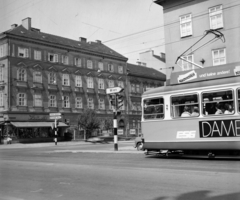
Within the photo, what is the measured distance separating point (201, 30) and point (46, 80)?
2953 cm

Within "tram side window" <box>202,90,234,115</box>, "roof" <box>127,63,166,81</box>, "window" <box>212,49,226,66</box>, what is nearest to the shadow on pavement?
"tram side window" <box>202,90,234,115</box>

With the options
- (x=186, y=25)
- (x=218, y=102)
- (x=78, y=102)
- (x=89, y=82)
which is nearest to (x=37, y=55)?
(x=78, y=102)

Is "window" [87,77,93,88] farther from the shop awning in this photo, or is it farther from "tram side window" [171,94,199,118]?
"tram side window" [171,94,199,118]

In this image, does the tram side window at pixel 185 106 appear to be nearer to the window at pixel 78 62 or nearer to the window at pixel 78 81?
the window at pixel 78 81

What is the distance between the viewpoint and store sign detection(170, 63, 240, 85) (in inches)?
514

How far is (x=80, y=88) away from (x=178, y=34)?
95.8ft

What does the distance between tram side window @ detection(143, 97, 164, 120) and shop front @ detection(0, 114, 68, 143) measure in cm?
3144

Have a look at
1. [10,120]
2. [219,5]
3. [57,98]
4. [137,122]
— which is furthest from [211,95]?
[137,122]

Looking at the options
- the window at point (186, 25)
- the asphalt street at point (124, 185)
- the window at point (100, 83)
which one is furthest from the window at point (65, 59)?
the asphalt street at point (124, 185)

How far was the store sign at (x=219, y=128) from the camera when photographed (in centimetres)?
1269

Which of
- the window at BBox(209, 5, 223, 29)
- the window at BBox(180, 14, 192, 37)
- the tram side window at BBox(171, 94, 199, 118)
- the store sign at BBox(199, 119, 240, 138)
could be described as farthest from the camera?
the window at BBox(180, 14, 192, 37)

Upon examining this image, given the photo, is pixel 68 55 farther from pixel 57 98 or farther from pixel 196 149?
pixel 196 149

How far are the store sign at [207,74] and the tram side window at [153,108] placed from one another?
1126 mm

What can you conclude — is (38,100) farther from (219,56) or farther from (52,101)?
(219,56)
